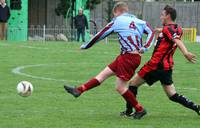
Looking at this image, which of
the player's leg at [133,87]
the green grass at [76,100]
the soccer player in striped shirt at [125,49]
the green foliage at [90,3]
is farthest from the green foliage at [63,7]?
the soccer player in striped shirt at [125,49]

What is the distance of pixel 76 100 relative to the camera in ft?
43.5

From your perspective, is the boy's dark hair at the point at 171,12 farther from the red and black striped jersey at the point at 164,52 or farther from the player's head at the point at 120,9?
the player's head at the point at 120,9

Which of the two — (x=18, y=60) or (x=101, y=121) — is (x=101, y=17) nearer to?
(x=18, y=60)

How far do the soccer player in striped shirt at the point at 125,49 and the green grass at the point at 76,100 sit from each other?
1.42ft

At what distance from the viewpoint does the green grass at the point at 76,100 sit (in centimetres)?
1053

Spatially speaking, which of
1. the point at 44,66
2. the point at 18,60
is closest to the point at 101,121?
the point at 44,66

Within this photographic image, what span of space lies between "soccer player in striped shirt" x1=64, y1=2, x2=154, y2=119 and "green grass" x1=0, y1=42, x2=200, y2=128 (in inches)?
17.0

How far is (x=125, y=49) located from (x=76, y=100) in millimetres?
2599

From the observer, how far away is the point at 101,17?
178 ft

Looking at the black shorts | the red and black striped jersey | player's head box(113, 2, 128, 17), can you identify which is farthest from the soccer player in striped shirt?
the black shorts

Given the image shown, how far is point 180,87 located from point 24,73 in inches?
176

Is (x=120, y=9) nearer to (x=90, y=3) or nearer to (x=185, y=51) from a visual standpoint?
(x=185, y=51)

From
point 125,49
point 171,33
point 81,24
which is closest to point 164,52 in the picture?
point 171,33

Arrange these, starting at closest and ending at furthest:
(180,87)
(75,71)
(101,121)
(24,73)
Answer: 1. (101,121)
2. (180,87)
3. (24,73)
4. (75,71)
